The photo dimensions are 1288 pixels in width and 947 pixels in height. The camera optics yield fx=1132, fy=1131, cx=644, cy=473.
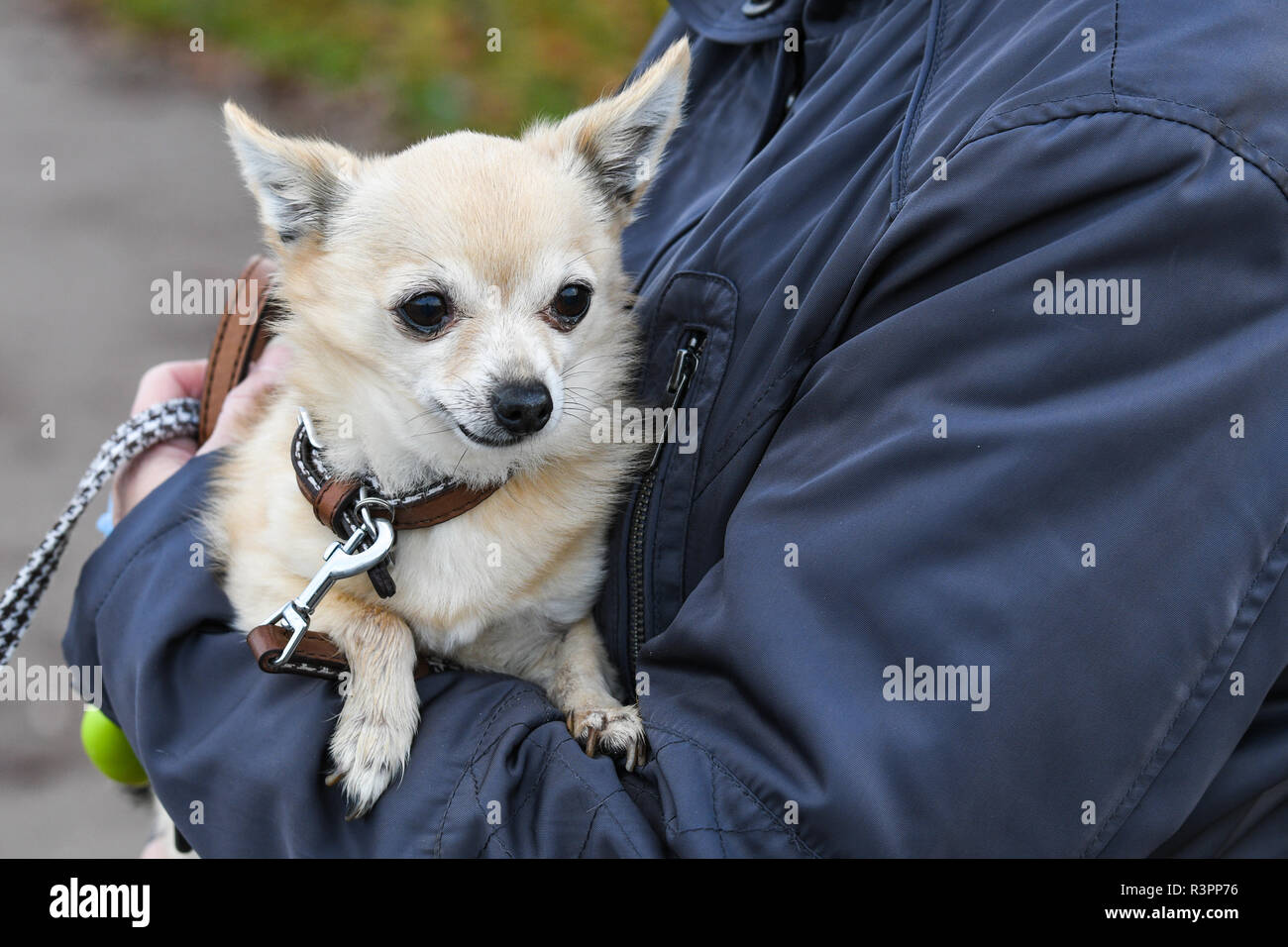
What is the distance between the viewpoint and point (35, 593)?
195 cm

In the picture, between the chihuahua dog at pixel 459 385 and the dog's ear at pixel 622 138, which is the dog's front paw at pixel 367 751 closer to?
the chihuahua dog at pixel 459 385

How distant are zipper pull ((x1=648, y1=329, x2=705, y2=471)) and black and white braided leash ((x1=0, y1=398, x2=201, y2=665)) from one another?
1.05 meters

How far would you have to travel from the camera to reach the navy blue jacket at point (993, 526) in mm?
1075

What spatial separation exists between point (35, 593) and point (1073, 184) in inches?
69.5

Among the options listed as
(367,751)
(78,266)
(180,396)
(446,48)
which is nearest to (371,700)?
(367,751)

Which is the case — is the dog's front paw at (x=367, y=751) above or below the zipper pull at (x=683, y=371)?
below

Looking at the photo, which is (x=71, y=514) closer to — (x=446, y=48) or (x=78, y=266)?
(x=78, y=266)

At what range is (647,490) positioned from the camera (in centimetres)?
160

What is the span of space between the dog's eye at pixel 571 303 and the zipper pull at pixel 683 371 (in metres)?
0.41

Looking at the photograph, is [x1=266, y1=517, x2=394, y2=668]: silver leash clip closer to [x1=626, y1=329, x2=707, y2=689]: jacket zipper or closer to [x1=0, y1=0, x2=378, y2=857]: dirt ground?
[x1=626, y1=329, x2=707, y2=689]: jacket zipper

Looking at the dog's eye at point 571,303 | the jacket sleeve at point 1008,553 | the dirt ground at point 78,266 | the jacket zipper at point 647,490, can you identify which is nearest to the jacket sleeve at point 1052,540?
the jacket sleeve at point 1008,553

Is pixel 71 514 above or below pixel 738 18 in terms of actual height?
below

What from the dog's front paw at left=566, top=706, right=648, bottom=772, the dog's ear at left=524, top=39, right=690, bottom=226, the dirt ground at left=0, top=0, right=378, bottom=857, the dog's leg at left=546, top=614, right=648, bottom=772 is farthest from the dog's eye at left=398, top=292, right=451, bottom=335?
the dirt ground at left=0, top=0, right=378, bottom=857

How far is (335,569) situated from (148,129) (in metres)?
6.73
